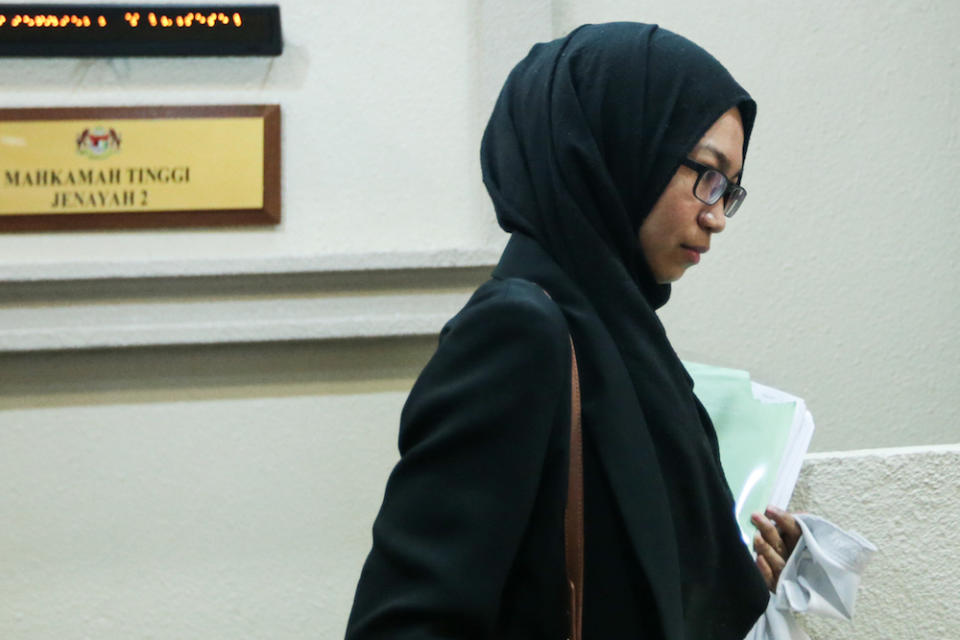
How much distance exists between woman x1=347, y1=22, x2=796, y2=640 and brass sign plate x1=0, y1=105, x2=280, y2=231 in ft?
2.63

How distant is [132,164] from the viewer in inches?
58.0

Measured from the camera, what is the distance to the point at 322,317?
4.85 feet

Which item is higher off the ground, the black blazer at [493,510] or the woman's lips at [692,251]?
the woman's lips at [692,251]

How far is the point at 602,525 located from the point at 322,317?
0.91m

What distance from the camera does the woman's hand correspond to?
93cm

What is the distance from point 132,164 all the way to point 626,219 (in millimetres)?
1059

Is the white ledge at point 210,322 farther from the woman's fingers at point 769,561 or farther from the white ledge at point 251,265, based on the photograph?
the woman's fingers at point 769,561

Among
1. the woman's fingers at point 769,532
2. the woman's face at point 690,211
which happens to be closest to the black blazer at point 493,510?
the woman's face at point 690,211

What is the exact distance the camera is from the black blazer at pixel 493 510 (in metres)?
0.59

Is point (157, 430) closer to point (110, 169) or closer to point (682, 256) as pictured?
point (110, 169)

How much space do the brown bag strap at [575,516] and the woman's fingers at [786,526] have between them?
39 cm

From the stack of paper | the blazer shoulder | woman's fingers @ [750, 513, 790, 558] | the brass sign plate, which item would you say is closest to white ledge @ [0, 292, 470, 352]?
the brass sign plate

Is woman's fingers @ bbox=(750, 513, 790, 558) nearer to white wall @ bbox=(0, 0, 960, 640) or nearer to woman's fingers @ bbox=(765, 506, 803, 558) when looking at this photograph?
woman's fingers @ bbox=(765, 506, 803, 558)

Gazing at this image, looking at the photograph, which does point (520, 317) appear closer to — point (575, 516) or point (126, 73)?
point (575, 516)
